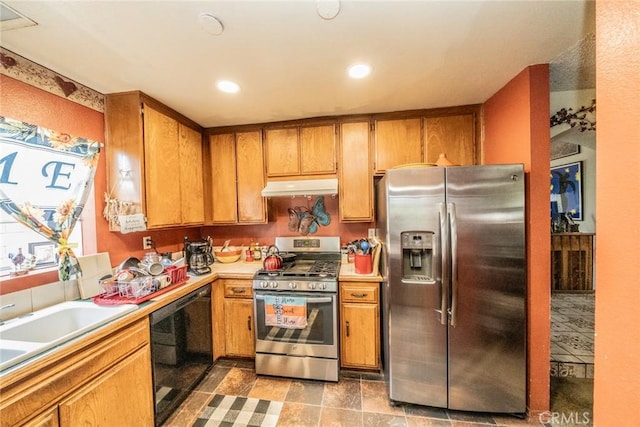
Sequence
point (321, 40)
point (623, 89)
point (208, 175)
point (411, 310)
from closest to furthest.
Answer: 1. point (623, 89)
2. point (321, 40)
3. point (411, 310)
4. point (208, 175)

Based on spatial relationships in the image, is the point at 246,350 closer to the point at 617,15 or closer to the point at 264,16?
the point at 264,16

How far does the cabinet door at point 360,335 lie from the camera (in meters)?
2.01

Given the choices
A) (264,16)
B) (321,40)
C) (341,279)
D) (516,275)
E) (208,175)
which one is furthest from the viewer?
(208,175)

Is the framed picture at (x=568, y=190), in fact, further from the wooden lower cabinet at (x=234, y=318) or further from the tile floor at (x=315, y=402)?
the wooden lower cabinet at (x=234, y=318)

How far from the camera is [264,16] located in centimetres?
113

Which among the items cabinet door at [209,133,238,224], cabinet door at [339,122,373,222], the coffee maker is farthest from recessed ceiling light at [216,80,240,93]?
the coffee maker

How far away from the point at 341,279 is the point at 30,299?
201cm

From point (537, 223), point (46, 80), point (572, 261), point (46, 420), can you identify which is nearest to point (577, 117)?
point (537, 223)

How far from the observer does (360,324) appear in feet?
6.63

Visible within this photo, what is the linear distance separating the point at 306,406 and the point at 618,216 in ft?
6.69

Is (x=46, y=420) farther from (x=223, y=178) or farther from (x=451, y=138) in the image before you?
(x=451, y=138)

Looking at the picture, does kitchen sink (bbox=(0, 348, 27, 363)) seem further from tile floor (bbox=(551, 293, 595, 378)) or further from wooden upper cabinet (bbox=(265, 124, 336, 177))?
tile floor (bbox=(551, 293, 595, 378))

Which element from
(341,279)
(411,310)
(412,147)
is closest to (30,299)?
(341,279)

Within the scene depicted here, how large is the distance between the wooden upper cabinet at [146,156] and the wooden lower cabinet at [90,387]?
935 mm
